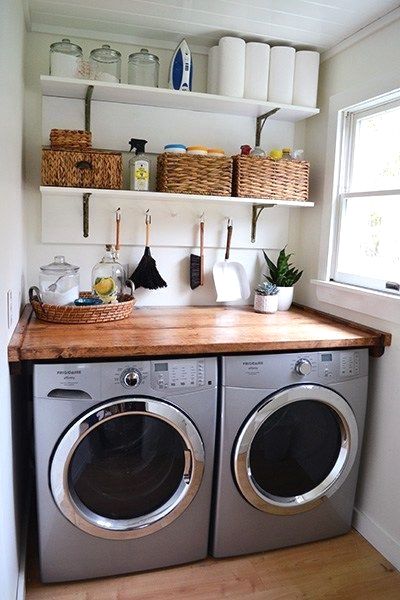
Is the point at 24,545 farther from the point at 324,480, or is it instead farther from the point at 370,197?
the point at 370,197

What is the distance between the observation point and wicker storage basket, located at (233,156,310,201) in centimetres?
210

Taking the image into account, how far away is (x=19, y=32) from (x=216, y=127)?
0.98 m

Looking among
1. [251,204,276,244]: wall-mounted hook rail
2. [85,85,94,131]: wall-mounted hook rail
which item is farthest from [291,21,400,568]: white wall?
[85,85,94,131]: wall-mounted hook rail

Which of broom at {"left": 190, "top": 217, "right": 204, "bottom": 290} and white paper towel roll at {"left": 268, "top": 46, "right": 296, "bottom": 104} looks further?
broom at {"left": 190, "top": 217, "right": 204, "bottom": 290}

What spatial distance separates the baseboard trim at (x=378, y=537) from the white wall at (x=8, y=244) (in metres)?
1.44

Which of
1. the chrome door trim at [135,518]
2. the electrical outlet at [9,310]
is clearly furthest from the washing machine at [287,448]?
the electrical outlet at [9,310]

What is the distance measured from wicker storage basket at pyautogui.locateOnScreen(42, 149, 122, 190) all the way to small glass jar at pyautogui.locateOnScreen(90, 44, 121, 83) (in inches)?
13.3

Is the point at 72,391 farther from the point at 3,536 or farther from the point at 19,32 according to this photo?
the point at 19,32

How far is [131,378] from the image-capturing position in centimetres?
159

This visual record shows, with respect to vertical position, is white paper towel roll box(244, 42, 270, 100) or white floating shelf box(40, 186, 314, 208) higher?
white paper towel roll box(244, 42, 270, 100)

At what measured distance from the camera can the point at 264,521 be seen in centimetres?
186

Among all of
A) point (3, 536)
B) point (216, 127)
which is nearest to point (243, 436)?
point (3, 536)

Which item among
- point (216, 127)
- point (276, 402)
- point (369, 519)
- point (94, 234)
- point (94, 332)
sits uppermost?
point (216, 127)

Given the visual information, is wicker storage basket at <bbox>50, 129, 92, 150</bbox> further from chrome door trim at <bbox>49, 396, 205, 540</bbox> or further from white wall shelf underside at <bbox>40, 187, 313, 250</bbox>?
chrome door trim at <bbox>49, 396, 205, 540</bbox>
